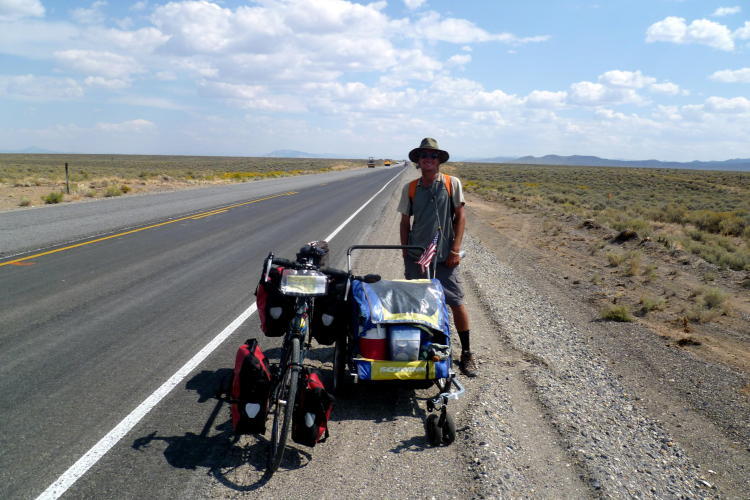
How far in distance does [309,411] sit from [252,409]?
387mm

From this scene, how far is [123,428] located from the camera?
344 cm

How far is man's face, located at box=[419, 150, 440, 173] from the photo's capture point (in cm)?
434

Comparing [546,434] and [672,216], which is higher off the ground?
[672,216]

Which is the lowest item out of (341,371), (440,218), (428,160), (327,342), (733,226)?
(341,371)

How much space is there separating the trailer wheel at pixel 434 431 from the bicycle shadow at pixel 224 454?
84 cm

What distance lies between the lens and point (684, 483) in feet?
10.2

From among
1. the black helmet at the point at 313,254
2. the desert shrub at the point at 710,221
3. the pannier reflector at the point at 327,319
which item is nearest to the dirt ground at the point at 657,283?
the pannier reflector at the point at 327,319

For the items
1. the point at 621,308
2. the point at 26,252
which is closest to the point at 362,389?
the point at 621,308

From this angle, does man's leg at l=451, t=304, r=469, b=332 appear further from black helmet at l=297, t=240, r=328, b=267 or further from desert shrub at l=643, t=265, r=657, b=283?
desert shrub at l=643, t=265, r=657, b=283

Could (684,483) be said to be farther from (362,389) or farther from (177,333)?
(177,333)

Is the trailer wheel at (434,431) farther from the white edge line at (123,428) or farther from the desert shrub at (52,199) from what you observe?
the desert shrub at (52,199)

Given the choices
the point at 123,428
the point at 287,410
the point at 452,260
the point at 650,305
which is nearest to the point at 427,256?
the point at 452,260

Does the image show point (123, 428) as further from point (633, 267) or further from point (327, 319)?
point (633, 267)

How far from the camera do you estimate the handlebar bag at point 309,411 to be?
10.1 ft
